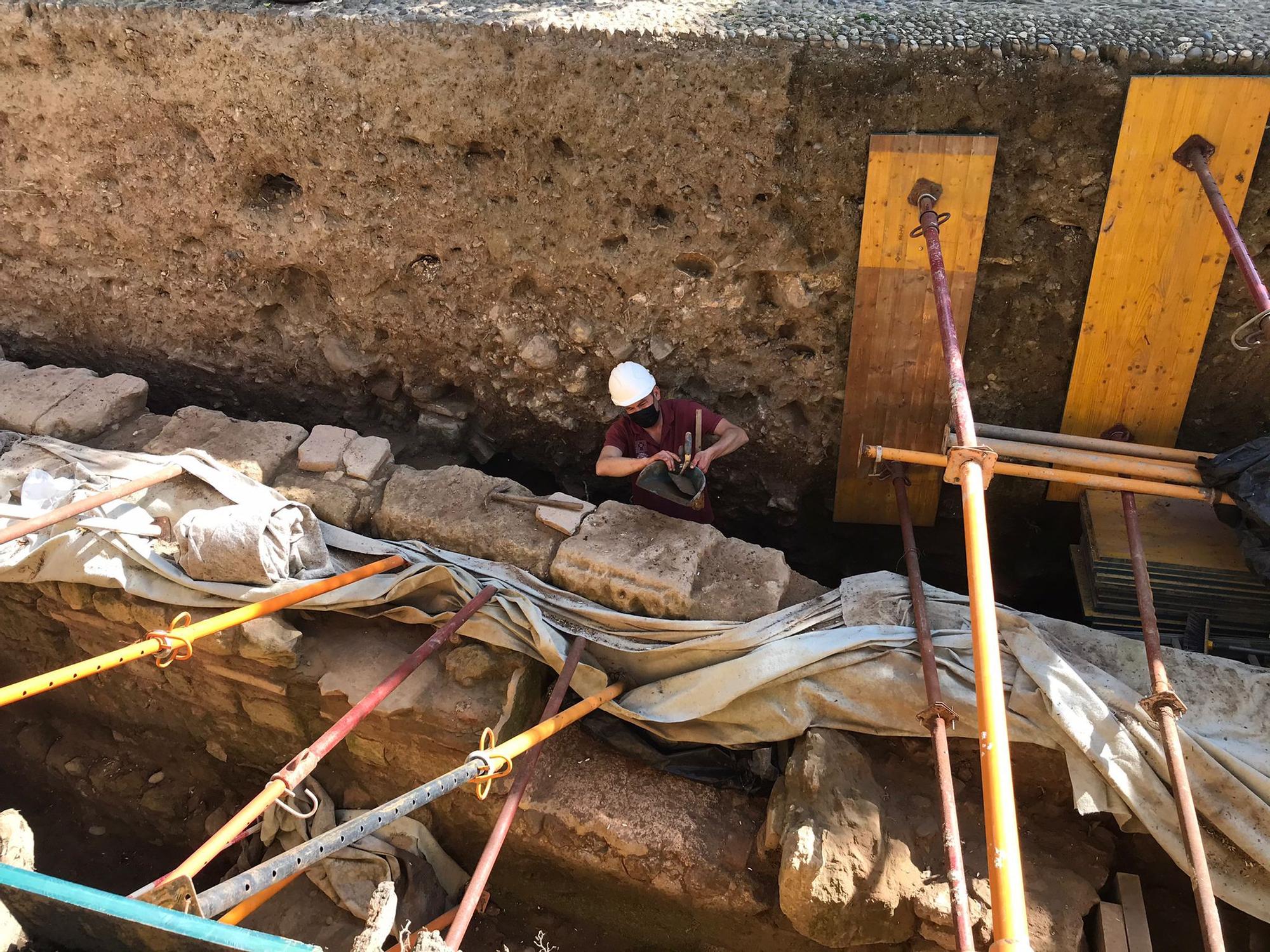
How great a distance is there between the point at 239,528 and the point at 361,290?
5.07 ft

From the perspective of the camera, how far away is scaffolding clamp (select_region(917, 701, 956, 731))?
3.43 m

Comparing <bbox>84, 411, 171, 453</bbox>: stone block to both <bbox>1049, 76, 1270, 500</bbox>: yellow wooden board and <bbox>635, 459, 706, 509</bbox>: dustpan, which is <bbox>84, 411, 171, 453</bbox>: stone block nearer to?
<bbox>635, 459, 706, 509</bbox>: dustpan

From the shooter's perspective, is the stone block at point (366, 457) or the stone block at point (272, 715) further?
the stone block at point (366, 457)

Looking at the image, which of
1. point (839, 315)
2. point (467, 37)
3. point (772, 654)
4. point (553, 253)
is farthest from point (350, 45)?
point (772, 654)

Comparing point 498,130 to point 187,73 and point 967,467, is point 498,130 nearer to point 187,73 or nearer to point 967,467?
point 187,73

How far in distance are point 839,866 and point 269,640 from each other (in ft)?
8.24

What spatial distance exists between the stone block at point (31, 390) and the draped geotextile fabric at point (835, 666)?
0.98 m

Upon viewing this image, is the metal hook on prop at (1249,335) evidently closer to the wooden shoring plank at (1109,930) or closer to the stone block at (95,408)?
the wooden shoring plank at (1109,930)

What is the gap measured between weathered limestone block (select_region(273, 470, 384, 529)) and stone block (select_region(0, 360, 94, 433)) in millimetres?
1423

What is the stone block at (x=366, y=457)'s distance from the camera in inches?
191

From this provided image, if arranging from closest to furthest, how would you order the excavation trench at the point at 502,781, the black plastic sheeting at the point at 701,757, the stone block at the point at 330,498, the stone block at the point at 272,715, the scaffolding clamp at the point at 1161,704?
1. the scaffolding clamp at the point at 1161,704
2. the excavation trench at the point at 502,781
3. the black plastic sheeting at the point at 701,757
4. the stone block at the point at 272,715
5. the stone block at the point at 330,498

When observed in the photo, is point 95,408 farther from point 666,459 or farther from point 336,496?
point 666,459

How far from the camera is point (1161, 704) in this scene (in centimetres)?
331

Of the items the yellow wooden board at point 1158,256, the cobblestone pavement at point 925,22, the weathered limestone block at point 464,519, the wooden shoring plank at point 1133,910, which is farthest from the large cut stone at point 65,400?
the wooden shoring plank at point 1133,910
